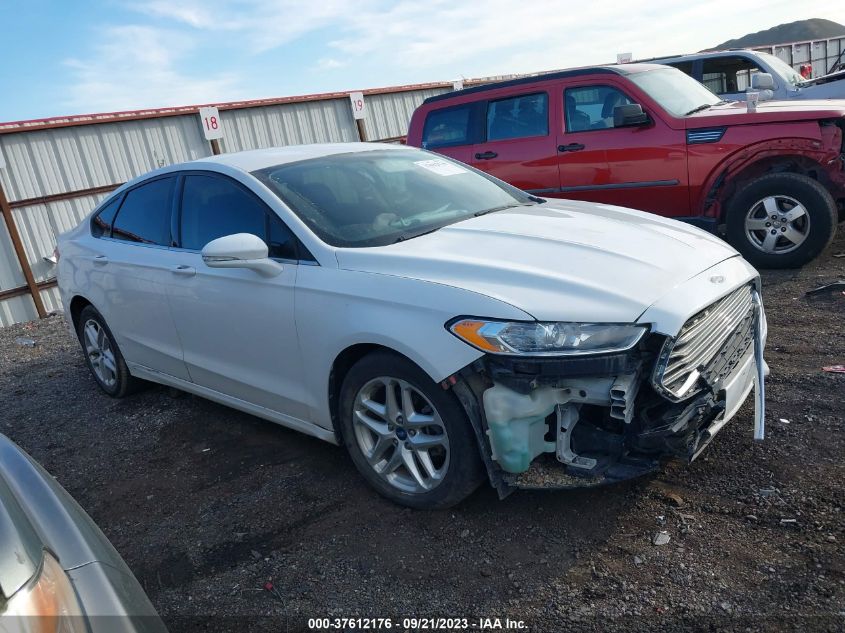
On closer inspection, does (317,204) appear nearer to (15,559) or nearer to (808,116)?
(15,559)

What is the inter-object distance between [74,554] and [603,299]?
2001 millimetres

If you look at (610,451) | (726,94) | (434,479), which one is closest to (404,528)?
(434,479)

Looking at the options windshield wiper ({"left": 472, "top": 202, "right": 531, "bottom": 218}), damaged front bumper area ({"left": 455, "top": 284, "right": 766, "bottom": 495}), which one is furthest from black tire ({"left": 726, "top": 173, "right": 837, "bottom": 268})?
damaged front bumper area ({"left": 455, "top": 284, "right": 766, "bottom": 495})

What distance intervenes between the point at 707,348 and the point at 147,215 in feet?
11.8

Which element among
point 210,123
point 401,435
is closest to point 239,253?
point 401,435

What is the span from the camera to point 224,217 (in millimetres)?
4027

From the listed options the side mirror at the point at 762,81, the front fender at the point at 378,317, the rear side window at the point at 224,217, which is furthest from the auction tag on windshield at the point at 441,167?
the side mirror at the point at 762,81

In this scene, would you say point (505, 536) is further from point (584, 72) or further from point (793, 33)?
point (793, 33)

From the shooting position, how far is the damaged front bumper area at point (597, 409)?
2697 mm

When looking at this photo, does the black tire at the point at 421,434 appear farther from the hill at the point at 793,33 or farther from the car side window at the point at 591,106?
the hill at the point at 793,33

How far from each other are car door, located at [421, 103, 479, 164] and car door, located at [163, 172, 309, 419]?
400 centimetres

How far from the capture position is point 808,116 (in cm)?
604

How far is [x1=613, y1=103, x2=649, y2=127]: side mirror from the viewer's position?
255 inches

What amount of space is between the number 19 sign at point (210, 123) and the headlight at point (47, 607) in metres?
11.4
